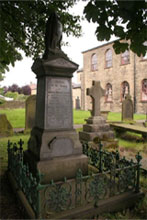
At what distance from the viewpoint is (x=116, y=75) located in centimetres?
2298

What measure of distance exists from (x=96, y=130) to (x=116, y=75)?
56.1ft

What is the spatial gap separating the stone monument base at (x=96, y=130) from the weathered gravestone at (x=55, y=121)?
3.80m

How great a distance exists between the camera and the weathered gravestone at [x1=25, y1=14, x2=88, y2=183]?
3262mm

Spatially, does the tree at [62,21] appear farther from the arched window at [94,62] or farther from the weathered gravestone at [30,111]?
the arched window at [94,62]

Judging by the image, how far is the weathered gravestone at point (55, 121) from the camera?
3.26m

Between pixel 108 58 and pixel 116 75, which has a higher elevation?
pixel 108 58

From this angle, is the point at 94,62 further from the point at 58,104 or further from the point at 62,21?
the point at 58,104

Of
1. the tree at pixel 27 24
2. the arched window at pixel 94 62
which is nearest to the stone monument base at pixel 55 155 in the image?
the tree at pixel 27 24

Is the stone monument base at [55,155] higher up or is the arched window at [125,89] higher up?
the arched window at [125,89]

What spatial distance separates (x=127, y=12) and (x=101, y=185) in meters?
2.41

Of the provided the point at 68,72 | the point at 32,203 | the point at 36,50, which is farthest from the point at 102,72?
the point at 32,203

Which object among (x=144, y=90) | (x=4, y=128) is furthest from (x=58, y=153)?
(x=144, y=90)

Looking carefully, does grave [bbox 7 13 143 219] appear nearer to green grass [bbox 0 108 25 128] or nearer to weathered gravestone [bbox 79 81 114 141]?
weathered gravestone [bbox 79 81 114 141]

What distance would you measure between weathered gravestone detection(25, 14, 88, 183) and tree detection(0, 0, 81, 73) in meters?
1.80
